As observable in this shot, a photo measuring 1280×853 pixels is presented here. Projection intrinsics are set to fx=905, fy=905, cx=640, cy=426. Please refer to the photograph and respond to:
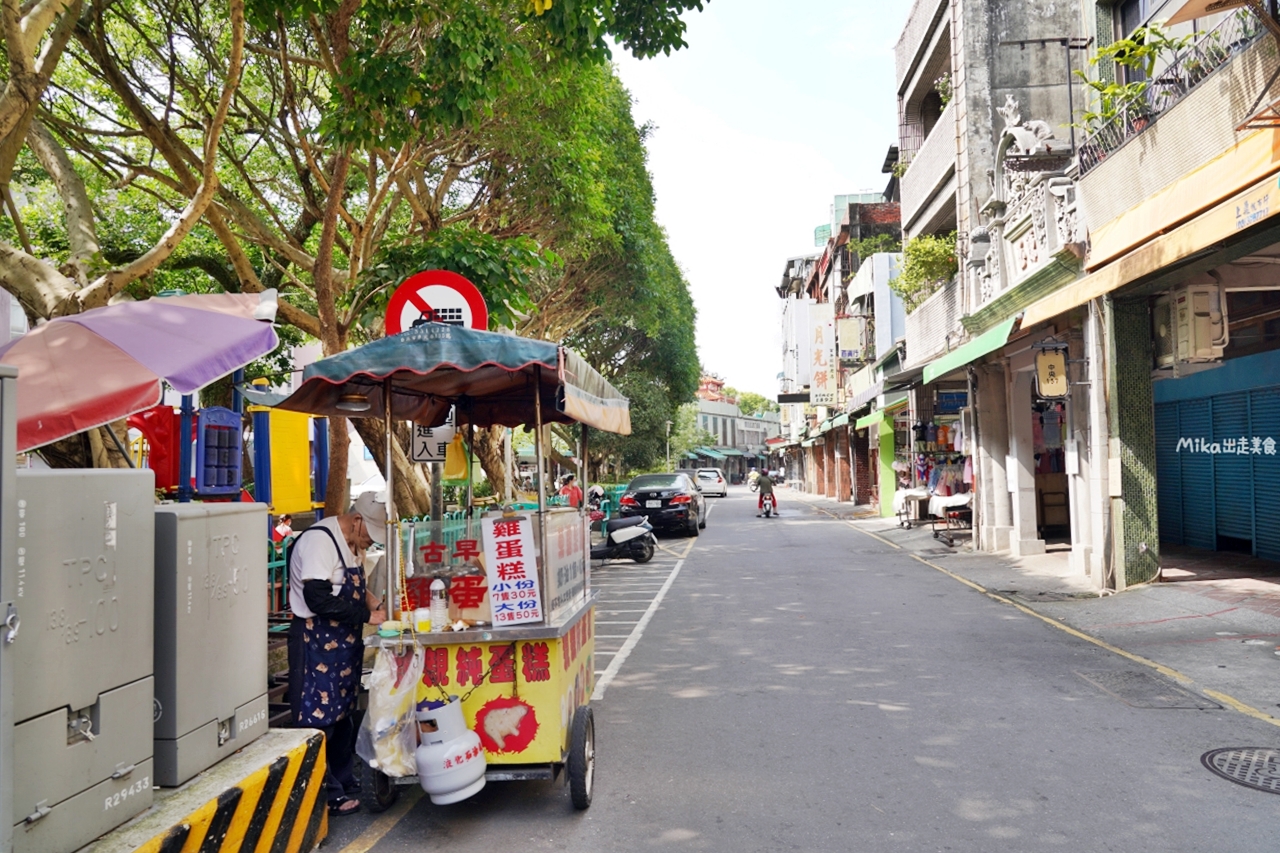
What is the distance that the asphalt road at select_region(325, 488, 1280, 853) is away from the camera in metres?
4.37

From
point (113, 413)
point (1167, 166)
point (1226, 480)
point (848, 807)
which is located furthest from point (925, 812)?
point (1226, 480)

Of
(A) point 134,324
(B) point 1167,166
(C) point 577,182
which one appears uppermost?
(C) point 577,182

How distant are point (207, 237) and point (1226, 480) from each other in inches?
692

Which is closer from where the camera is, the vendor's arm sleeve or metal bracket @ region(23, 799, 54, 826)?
metal bracket @ region(23, 799, 54, 826)

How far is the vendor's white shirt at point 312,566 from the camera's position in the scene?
485 cm

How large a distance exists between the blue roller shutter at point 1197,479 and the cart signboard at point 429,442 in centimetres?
1220

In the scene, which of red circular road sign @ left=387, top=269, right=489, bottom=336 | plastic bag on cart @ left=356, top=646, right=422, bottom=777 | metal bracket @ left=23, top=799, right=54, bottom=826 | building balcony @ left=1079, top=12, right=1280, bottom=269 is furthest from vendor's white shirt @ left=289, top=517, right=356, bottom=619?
building balcony @ left=1079, top=12, right=1280, bottom=269

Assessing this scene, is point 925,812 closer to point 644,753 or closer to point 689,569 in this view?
point 644,753

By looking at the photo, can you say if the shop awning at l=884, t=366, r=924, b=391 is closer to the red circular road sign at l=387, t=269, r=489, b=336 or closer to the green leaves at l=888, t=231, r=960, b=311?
the green leaves at l=888, t=231, r=960, b=311

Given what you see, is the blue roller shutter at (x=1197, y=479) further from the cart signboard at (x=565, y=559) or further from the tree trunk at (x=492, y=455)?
the cart signboard at (x=565, y=559)

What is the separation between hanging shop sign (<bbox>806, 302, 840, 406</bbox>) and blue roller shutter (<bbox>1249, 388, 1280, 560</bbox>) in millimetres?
24849

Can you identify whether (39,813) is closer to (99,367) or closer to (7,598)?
(7,598)

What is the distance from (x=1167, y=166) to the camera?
33.7 feet

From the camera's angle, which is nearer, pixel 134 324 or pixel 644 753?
pixel 134 324
